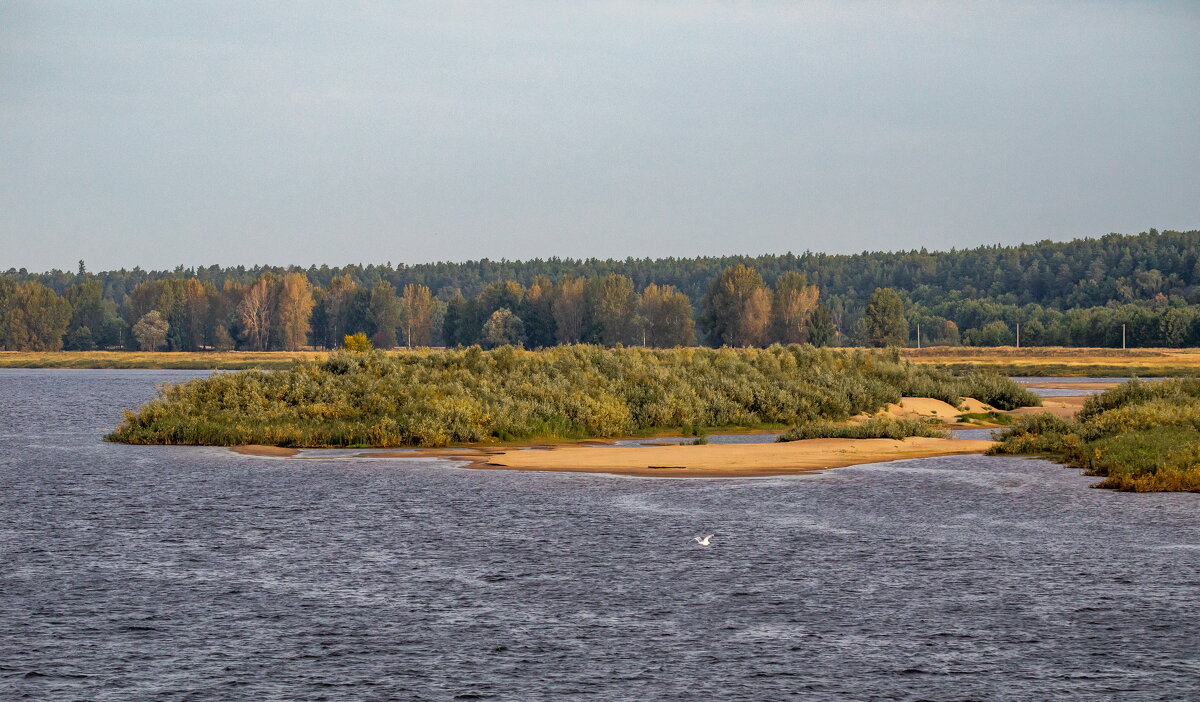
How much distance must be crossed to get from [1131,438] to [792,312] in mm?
133545

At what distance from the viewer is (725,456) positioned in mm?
36750

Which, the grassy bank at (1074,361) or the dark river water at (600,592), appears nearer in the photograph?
the dark river water at (600,592)

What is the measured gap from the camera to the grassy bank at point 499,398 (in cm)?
4306

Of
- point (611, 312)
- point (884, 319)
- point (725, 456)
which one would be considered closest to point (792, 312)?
point (884, 319)

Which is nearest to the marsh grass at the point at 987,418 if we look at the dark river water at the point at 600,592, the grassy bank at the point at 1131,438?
the grassy bank at the point at 1131,438

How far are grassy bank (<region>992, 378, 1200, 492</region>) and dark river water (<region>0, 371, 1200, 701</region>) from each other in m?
1.04

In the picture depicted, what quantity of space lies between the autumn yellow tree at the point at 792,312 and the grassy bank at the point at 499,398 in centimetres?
10655

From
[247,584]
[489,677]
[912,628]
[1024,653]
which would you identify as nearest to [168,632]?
[247,584]

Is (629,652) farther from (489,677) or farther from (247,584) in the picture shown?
(247,584)

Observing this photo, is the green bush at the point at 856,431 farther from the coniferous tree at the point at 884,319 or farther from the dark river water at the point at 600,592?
the coniferous tree at the point at 884,319

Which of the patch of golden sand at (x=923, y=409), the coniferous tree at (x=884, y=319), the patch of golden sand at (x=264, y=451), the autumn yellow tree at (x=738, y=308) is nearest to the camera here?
the patch of golden sand at (x=264, y=451)

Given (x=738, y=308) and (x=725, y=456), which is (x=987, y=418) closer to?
(x=725, y=456)

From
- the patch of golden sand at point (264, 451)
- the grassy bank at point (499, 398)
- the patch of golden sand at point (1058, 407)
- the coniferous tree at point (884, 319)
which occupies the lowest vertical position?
the patch of golden sand at point (1058, 407)

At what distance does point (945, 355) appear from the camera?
163750mm
